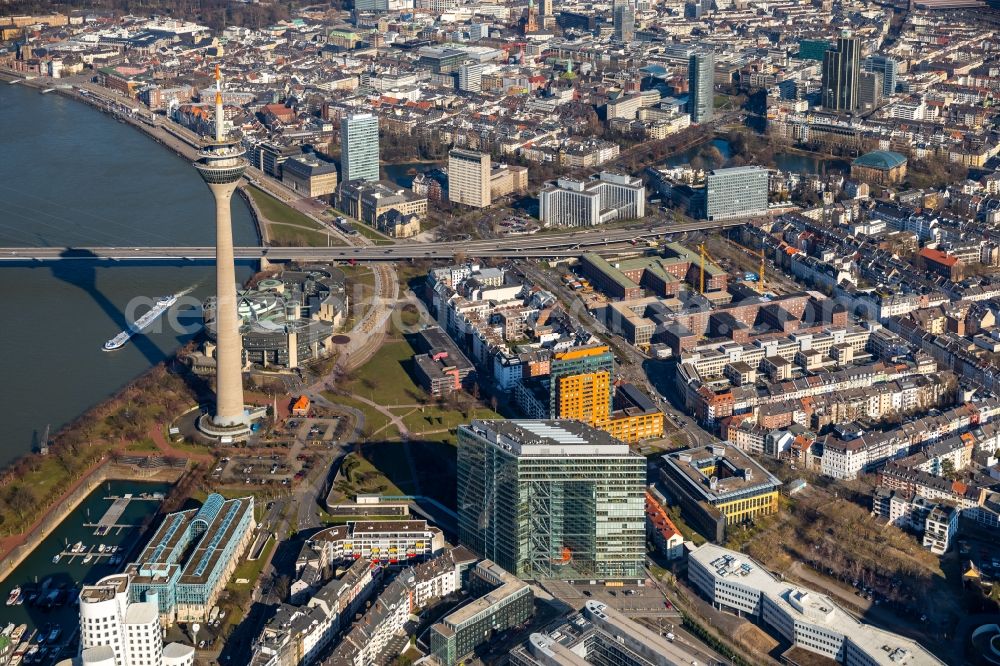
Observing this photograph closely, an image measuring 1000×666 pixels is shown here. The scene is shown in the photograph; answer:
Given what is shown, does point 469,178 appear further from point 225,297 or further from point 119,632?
point 119,632

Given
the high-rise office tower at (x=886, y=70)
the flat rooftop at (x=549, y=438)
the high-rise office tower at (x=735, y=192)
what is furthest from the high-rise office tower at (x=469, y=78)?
the flat rooftop at (x=549, y=438)

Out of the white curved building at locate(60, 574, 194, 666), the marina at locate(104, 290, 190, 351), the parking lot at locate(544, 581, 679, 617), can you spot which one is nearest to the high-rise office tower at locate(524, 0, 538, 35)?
the marina at locate(104, 290, 190, 351)

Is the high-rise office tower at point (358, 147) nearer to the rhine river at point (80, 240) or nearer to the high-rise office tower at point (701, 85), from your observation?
the rhine river at point (80, 240)

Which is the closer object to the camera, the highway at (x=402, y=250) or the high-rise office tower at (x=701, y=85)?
the highway at (x=402, y=250)

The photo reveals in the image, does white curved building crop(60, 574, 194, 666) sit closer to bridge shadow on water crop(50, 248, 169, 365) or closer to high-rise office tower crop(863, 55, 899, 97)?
bridge shadow on water crop(50, 248, 169, 365)

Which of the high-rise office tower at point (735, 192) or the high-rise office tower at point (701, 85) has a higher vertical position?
the high-rise office tower at point (701, 85)

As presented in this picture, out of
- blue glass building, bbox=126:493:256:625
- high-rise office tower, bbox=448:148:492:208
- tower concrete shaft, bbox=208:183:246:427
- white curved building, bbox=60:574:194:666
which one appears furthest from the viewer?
high-rise office tower, bbox=448:148:492:208

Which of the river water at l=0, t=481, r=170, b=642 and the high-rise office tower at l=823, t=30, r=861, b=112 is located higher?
the high-rise office tower at l=823, t=30, r=861, b=112
